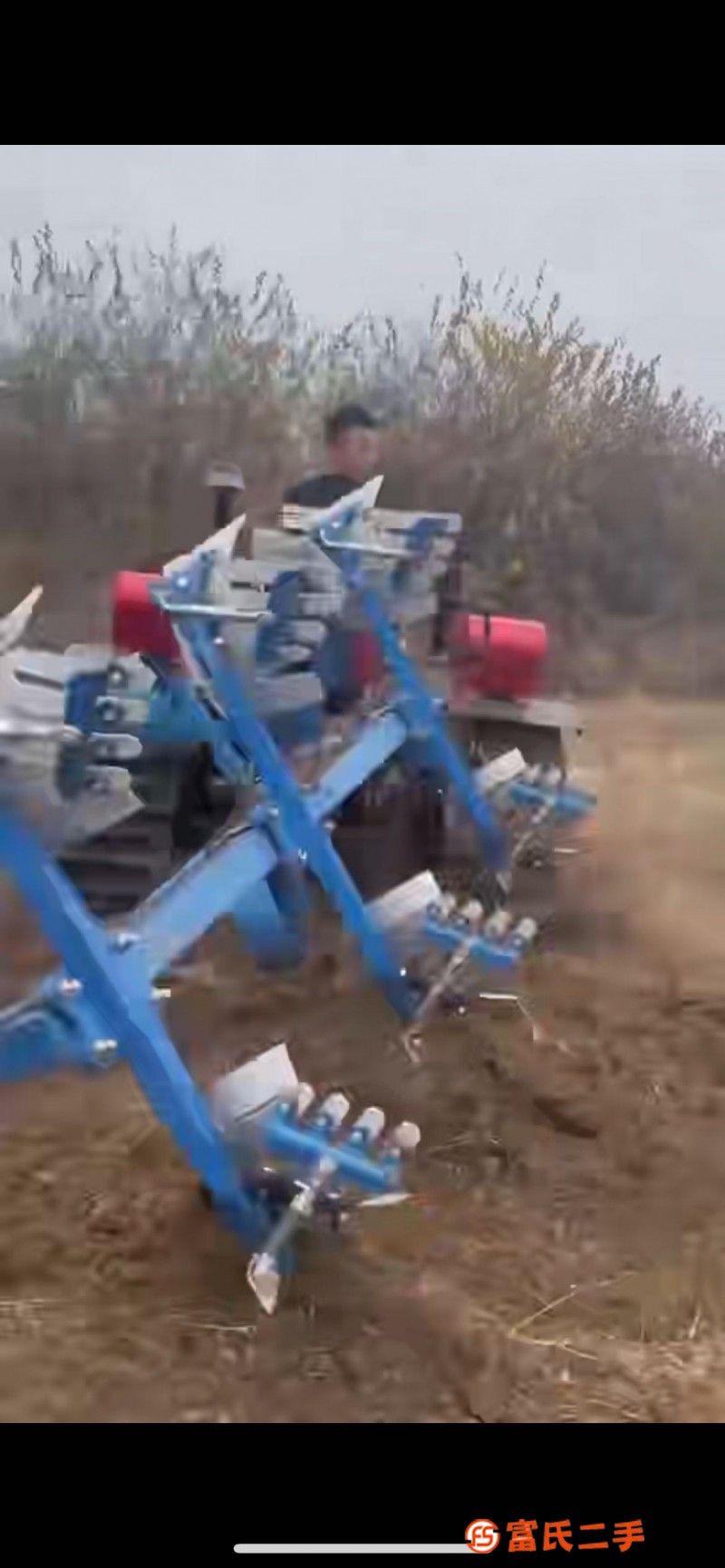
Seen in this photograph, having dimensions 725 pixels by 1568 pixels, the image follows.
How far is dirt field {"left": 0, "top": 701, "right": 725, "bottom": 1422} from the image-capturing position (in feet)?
5.34

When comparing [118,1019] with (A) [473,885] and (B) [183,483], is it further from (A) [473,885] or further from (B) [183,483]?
(A) [473,885]

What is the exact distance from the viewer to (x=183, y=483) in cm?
181

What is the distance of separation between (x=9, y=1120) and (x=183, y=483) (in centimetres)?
74

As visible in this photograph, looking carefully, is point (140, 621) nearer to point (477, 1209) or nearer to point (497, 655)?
point (497, 655)

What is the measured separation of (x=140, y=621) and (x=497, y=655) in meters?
0.67

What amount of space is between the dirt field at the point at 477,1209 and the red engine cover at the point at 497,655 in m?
0.25

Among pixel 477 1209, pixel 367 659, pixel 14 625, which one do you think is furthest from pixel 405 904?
pixel 14 625

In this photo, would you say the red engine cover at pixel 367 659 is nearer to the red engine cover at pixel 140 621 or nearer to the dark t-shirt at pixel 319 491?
the dark t-shirt at pixel 319 491
